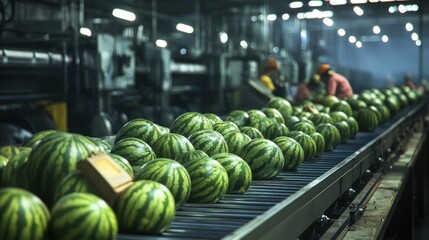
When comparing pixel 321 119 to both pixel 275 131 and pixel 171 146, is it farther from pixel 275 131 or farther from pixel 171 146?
pixel 171 146

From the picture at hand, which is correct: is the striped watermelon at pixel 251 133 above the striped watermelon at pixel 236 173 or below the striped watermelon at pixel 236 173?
above

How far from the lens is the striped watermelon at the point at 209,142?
85.8 inches

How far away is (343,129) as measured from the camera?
3477mm

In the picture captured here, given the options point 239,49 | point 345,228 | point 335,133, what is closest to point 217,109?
point 239,49

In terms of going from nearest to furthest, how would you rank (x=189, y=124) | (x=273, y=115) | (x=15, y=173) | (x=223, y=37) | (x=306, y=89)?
1. (x=15, y=173)
2. (x=189, y=124)
3. (x=273, y=115)
4. (x=306, y=89)
5. (x=223, y=37)

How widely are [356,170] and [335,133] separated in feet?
1.09

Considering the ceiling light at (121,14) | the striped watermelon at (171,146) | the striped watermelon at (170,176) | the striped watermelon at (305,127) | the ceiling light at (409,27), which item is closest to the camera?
the striped watermelon at (170,176)

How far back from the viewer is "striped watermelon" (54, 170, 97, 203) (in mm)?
1391

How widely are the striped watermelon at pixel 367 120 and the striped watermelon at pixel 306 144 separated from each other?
171cm

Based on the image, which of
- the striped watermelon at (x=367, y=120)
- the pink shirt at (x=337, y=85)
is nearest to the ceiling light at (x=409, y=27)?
the pink shirt at (x=337, y=85)

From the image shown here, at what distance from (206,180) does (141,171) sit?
0.21 metres

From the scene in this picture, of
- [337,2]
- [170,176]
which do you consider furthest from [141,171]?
[337,2]

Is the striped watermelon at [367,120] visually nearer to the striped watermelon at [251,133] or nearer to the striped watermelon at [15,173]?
the striped watermelon at [251,133]

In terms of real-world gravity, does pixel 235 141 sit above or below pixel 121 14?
below
